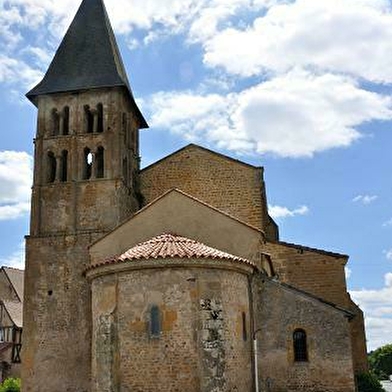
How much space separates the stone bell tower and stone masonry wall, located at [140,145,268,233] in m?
1.26

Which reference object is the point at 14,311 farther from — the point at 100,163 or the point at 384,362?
the point at 384,362

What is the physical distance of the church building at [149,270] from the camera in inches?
620

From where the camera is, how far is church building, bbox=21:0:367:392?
15.7 m

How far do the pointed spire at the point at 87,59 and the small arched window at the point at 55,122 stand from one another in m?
0.99

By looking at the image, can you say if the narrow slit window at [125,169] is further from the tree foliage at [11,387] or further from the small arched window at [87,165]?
the tree foliage at [11,387]

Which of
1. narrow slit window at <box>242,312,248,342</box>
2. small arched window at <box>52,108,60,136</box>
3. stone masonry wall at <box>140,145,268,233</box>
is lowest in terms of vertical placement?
narrow slit window at <box>242,312,248,342</box>

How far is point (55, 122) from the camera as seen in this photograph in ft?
87.2

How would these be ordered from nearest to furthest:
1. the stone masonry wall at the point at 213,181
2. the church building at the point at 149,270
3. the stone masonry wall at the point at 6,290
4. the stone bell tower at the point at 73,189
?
the church building at the point at 149,270 < the stone bell tower at the point at 73,189 < the stone masonry wall at the point at 213,181 < the stone masonry wall at the point at 6,290

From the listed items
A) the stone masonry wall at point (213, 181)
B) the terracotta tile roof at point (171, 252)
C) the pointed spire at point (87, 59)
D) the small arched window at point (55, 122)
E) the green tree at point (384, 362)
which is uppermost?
the pointed spire at point (87, 59)

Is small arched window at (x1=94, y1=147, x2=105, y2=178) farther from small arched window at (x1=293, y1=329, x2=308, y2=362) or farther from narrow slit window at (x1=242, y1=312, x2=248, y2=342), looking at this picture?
small arched window at (x1=293, y1=329, x2=308, y2=362)

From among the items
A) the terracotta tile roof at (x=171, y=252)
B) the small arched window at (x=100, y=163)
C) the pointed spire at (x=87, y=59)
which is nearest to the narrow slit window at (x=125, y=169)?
the small arched window at (x=100, y=163)

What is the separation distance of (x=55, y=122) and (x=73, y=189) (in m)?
3.94

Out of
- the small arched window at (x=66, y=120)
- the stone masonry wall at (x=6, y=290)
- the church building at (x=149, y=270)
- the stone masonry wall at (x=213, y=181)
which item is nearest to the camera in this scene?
the church building at (x=149, y=270)

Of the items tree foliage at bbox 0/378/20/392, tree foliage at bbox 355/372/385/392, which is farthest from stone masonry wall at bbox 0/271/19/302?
tree foliage at bbox 355/372/385/392
